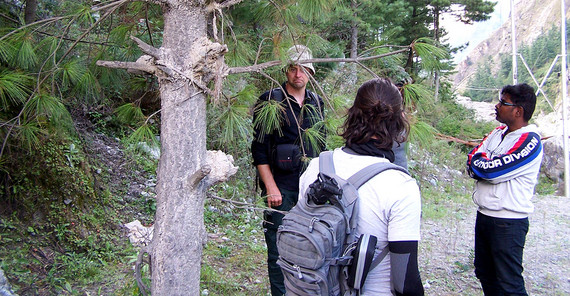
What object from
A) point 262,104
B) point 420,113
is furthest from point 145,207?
point 420,113

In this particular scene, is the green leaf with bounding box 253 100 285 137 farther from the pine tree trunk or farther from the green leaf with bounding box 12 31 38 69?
the green leaf with bounding box 12 31 38 69

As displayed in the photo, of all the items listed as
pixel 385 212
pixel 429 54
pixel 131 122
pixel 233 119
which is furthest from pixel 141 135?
pixel 429 54

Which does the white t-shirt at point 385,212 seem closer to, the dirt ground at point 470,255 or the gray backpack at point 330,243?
the gray backpack at point 330,243

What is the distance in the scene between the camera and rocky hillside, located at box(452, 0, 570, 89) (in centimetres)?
5619

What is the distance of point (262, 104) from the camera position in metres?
2.54

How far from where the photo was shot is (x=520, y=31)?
202 feet

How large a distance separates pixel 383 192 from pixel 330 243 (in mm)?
294

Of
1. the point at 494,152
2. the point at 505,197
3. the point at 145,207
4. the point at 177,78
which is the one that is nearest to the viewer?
the point at 177,78

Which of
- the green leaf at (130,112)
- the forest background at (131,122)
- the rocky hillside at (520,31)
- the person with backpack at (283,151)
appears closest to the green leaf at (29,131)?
the forest background at (131,122)

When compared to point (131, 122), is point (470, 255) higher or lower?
lower

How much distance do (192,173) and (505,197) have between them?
7.05 feet

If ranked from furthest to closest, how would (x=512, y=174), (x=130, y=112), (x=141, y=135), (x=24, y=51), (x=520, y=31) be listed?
(x=520, y=31)
(x=512, y=174)
(x=130, y=112)
(x=24, y=51)
(x=141, y=135)

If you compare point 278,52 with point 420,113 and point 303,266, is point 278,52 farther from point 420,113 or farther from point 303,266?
point 303,266

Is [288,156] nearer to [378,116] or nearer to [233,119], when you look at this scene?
[233,119]
